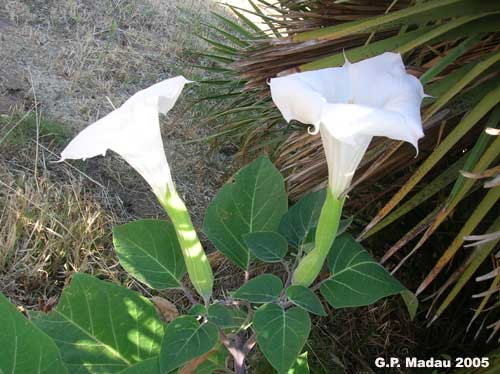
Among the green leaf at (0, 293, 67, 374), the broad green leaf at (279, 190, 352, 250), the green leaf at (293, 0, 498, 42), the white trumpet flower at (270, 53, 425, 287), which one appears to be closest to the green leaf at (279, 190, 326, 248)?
the broad green leaf at (279, 190, 352, 250)

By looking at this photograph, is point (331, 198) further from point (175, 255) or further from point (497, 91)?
point (497, 91)

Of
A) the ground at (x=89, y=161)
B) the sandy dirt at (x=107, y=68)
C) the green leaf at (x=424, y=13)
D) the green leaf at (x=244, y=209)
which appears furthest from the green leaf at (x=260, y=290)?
the sandy dirt at (x=107, y=68)

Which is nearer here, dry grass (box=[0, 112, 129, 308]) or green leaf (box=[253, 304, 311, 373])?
green leaf (box=[253, 304, 311, 373])

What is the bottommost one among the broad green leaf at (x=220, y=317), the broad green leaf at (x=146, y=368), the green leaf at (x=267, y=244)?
the broad green leaf at (x=146, y=368)

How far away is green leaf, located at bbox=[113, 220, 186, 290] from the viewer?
85 centimetres

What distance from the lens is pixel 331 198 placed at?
722mm

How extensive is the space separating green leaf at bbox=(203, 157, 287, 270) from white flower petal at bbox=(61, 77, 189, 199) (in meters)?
0.15

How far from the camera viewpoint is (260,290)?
0.75m

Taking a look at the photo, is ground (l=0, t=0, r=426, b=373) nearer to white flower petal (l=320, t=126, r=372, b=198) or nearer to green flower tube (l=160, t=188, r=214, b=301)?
green flower tube (l=160, t=188, r=214, b=301)

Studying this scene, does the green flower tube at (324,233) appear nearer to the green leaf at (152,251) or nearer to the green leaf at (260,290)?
the green leaf at (260,290)

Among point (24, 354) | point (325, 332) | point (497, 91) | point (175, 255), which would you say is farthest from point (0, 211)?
point (497, 91)

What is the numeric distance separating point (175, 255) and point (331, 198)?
0.82 ft

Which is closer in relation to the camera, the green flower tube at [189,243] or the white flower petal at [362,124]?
the white flower petal at [362,124]

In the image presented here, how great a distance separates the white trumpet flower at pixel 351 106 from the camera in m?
0.61
